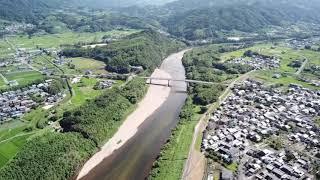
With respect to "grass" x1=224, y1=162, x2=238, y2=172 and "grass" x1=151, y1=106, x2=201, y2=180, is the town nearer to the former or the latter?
"grass" x1=151, y1=106, x2=201, y2=180

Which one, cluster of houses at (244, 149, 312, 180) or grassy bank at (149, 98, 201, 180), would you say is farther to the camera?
grassy bank at (149, 98, 201, 180)

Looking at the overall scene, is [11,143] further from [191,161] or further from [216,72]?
[216,72]

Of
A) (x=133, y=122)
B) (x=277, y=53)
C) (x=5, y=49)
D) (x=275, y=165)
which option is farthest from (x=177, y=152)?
(x=5, y=49)

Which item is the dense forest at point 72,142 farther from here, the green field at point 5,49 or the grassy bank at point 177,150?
the green field at point 5,49

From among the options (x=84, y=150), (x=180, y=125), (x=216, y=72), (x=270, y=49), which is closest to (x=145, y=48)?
(x=216, y=72)

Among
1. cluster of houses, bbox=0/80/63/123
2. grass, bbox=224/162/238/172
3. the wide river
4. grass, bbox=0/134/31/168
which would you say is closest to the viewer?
grass, bbox=224/162/238/172

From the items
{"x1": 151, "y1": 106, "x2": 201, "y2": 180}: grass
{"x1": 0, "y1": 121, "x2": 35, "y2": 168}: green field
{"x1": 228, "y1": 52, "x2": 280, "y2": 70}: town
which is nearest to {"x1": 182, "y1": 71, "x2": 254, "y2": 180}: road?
{"x1": 151, "y1": 106, "x2": 201, "y2": 180}: grass

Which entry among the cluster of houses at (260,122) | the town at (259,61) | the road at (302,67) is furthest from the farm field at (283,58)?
the cluster of houses at (260,122)
